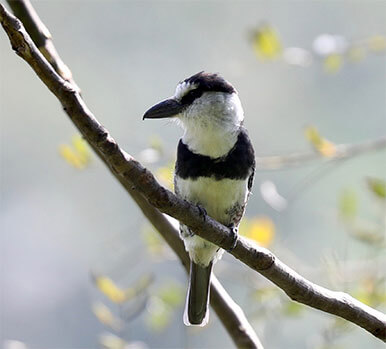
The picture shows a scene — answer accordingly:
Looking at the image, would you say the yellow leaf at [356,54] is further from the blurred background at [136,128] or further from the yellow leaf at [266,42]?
the blurred background at [136,128]

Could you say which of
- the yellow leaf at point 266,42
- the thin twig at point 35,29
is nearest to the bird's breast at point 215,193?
the thin twig at point 35,29

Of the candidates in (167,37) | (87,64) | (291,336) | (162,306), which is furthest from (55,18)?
(162,306)

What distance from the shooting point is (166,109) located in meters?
2.50

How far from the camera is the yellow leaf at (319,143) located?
2.67 meters

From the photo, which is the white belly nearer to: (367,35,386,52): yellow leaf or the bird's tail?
the bird's tail

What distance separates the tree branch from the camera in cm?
230

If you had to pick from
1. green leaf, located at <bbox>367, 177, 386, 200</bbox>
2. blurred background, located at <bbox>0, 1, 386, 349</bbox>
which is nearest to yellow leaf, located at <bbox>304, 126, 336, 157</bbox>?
green leaf, located at <bbox>367, 177, 386, 200</bbox>

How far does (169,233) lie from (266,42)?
0.84 m

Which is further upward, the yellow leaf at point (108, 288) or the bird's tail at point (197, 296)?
the yellow leaf at point (108, 288)

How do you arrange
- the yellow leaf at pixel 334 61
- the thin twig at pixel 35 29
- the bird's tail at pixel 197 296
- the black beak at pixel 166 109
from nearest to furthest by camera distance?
the thin twig at pixel 35 29
the black beak at pixel 166 109
the bird's tail at pixel 197 296
the yellow leaf at pixel 334 61

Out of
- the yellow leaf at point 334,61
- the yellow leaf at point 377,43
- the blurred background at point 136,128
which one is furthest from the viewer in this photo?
the blurred background at point 136,128

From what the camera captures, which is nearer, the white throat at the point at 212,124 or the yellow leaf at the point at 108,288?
the white throat at the point at 212,124

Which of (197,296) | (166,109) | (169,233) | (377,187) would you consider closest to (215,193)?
(169,233)

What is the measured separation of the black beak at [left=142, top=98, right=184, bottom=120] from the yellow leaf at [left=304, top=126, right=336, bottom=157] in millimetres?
437
